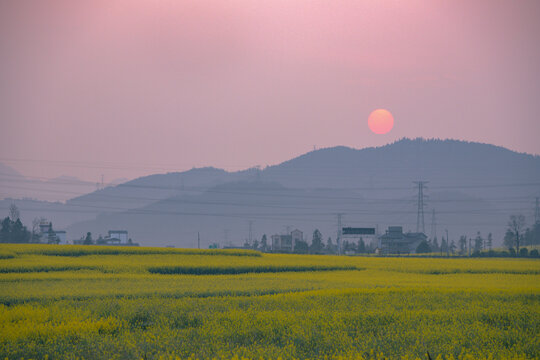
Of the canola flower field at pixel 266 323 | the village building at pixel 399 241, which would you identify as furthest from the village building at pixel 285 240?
the canola flower field at pixel 266 323

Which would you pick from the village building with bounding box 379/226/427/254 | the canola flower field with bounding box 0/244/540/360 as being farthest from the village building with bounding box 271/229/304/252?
the canola flower field with bounding box 0/244/540/360

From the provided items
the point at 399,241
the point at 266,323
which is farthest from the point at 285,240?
the point at 266,323

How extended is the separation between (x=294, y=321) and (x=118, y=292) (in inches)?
497

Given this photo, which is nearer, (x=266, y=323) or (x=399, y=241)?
(x=266, y=323)

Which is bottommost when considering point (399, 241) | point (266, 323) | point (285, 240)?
point (285, 240)

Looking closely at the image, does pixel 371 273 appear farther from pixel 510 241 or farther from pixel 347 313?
pixel 510 241

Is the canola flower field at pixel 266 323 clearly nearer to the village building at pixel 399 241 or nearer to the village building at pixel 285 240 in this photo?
the village building at pixel 399 241

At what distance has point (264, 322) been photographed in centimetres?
1862

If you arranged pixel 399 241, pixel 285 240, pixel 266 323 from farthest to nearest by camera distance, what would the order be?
pixel 285 240, pixel 399 241, pixel 266 323

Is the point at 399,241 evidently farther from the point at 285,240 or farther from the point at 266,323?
the point at 266,323

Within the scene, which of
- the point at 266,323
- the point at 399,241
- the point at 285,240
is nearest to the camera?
the point at 266,323

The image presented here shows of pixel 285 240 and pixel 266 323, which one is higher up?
pixel 266 323

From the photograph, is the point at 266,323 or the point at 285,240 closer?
the point at 266,323

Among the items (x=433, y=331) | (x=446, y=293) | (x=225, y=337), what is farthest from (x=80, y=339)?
(x=446, y=293)
